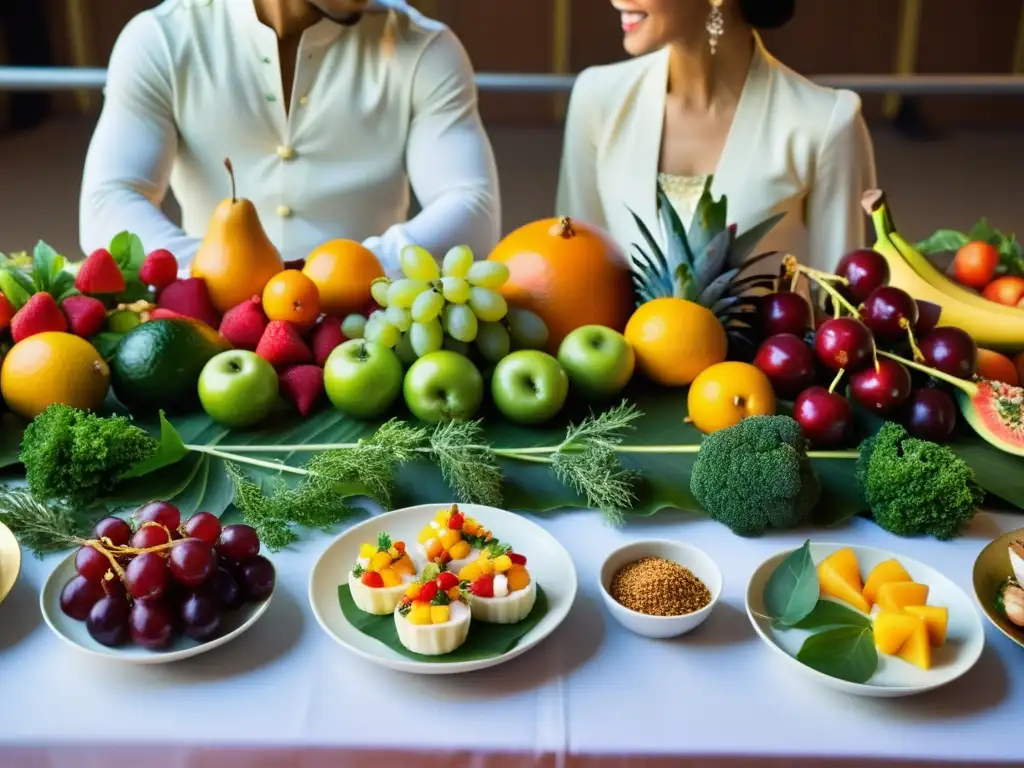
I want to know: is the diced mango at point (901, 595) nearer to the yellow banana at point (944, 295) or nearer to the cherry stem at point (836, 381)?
the cherry stem at point (836, 381)

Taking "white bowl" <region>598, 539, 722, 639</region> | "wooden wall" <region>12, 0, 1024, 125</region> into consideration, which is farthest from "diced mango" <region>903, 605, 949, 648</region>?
"wooden wall" <region>12, 0, 1024, 125</region>

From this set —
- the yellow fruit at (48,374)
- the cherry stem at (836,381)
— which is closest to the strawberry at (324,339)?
the yellow fruit at (48,374)

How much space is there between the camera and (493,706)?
0.69 m

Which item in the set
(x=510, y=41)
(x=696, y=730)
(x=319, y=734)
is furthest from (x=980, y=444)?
(x=510, y=41)

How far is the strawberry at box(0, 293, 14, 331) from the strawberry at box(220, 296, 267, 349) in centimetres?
24

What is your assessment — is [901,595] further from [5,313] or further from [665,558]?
[5,313]

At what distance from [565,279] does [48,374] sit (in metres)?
0.63

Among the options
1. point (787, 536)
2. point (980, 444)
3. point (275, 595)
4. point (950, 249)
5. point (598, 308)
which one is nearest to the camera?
point (275, 595)

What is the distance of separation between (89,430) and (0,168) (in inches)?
198

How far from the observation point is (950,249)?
171cm

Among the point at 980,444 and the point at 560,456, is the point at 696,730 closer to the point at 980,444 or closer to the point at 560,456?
the point at 560,456

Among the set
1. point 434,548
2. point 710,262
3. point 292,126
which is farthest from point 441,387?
point 292,126

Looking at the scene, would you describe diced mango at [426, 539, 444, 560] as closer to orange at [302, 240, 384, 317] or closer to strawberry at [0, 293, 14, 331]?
orange at [302, 240, 384, 317]

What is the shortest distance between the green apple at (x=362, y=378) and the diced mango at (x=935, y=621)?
607 mm
